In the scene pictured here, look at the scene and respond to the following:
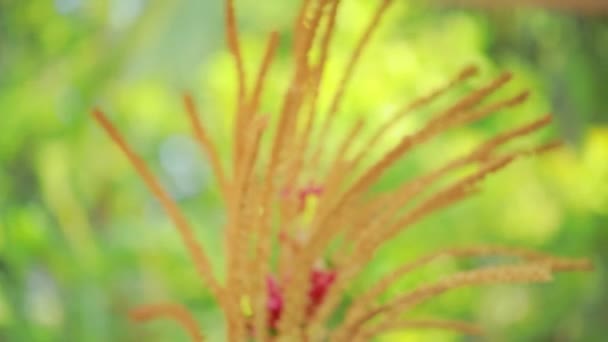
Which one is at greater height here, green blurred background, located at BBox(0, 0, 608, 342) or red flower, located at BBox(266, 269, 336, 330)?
green blurred background, located at BBox(0, 0, 608, 342)

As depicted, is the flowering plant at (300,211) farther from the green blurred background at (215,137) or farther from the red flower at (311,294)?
the green blurred background at (215,137)

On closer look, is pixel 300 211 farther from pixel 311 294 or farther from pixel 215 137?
pixel 215 137

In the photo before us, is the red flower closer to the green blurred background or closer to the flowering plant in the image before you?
the flowering plant

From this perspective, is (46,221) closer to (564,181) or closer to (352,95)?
(352,95)

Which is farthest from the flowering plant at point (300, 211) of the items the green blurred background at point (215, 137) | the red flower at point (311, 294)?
the green blurred background at point (215, 137)

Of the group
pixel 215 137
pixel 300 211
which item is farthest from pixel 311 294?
pixel 215 137

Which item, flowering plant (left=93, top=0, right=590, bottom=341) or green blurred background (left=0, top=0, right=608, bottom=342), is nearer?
flowering plant (left=93, top=0, right=590, bottom=341)

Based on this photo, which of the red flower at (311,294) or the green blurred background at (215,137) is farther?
the green blurred background at (215,137)

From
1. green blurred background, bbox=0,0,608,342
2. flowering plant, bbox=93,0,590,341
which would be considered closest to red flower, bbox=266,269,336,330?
flowering plant, bbox=93,0,590,341

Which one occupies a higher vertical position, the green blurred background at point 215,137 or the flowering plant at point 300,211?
the green blurred background at point 215,137
